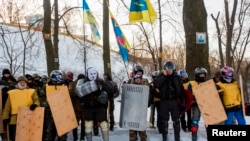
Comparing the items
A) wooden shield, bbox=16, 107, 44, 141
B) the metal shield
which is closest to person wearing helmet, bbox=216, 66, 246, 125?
the metal shield

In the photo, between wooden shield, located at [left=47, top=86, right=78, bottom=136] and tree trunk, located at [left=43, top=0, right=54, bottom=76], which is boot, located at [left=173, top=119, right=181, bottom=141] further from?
tree trunk, located at [left=43, top=0, right=54, bottom=76]

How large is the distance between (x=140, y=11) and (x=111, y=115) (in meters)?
3.18

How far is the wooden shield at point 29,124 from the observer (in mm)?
8516

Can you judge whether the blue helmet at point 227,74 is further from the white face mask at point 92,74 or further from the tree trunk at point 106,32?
the tree trunk at point 106,32

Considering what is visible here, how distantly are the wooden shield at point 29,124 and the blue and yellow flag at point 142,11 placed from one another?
465 centimetres

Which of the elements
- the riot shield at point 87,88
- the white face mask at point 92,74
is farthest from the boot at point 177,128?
the white face mask at point 92,74

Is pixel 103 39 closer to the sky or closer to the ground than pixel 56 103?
closer to the sky

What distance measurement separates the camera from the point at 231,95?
29.4 ft

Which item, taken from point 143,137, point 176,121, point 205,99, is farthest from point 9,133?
point 205,99

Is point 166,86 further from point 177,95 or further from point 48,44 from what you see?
point 48,44

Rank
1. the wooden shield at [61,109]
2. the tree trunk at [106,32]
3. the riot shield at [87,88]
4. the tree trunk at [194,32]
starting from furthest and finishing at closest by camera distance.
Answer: the tree trunk at [106,32]
the tree trunk at [194,32]
the wooden shield at [61,109]
the riot shield at [87,88]

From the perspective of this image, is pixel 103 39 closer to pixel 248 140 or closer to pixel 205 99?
pixel 205 99

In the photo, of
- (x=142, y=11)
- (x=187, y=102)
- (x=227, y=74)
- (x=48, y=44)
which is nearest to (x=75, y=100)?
(x=187, y=102)

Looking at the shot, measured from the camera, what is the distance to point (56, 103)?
878cm
